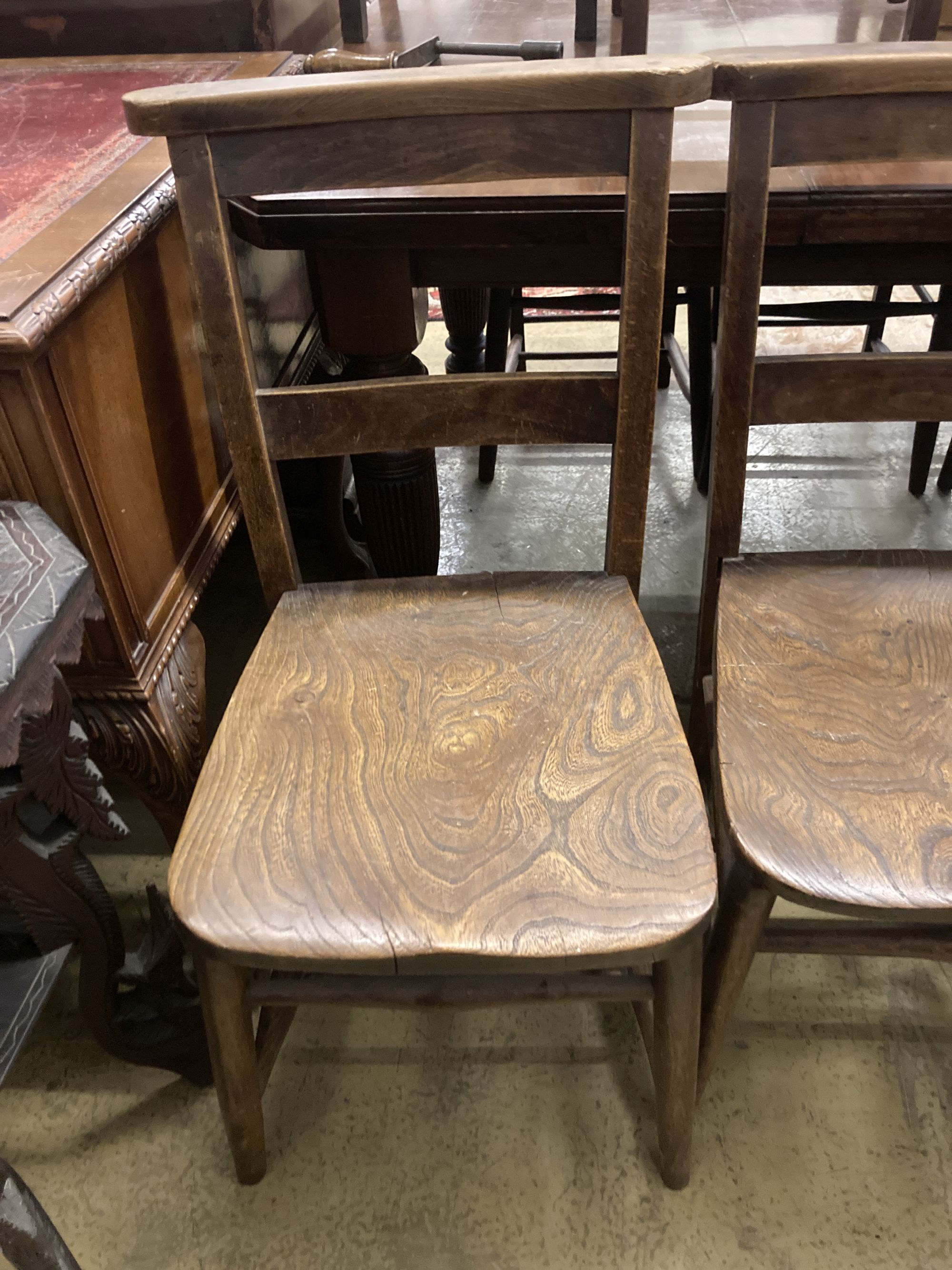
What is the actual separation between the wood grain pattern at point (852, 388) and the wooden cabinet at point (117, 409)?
0.63m

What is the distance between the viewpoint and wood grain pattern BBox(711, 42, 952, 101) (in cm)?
76

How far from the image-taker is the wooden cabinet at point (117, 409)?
805mm

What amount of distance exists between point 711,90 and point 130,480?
0.65m

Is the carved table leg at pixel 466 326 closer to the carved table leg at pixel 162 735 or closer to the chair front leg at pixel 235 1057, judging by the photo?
the carved table leg at pixel 162 735

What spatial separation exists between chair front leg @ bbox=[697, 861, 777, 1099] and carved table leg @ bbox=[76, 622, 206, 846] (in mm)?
572

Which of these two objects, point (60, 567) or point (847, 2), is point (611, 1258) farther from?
point (847, 2)

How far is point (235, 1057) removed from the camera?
87 cm

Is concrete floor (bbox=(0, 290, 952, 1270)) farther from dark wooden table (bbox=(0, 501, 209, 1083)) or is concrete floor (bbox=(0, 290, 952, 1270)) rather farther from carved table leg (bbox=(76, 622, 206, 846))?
carved table leg (bbox=(76, 622, 206, 846))

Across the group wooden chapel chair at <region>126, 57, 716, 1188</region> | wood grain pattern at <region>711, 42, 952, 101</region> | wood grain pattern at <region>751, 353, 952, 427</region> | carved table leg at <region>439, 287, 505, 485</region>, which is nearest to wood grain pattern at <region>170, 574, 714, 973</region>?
wooden chapel chair at <region>126, 57, 716, 1188</region>

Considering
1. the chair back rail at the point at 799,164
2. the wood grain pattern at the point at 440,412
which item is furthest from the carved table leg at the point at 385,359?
the chair back rail at the point at 799,164

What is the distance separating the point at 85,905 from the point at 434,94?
0.77 meters

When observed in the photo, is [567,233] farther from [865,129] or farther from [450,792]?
[450,792]

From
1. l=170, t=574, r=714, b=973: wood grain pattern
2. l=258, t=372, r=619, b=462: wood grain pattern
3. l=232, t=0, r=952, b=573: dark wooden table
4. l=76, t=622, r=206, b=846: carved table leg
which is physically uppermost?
l=232, t=0, r=952, b=573: dark wooden table

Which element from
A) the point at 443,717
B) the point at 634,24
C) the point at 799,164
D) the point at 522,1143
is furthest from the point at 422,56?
the point at 522,1143
